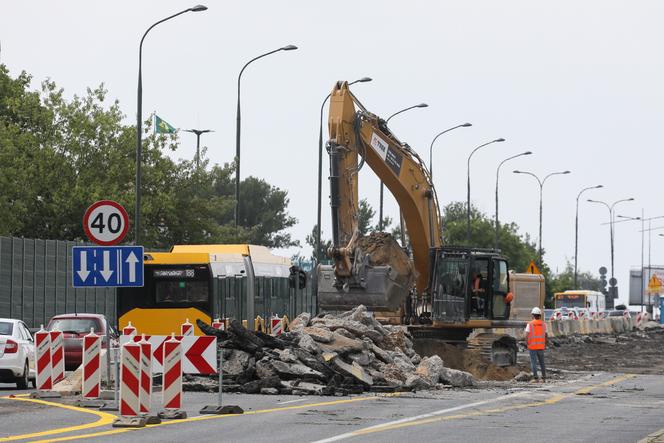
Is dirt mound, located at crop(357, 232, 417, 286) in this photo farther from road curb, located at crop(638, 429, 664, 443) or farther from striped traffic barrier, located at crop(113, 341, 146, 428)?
road curb, located at crop(638, 429, 664, 443)

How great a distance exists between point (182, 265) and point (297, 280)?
14.1 ft

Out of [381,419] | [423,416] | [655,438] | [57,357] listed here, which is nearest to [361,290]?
[57,357]

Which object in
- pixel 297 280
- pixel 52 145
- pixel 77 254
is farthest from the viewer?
pixel 52 145

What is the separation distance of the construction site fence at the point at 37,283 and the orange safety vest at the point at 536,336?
44.3ft

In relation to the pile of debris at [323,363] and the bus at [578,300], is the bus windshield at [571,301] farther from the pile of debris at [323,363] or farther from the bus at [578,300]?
the pile of debris at [323,363]

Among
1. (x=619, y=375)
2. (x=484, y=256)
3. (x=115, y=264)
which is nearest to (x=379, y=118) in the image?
(x=484, y=256)

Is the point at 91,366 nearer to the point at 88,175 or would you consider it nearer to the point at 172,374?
the point at 172,374

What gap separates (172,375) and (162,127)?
4712 cm

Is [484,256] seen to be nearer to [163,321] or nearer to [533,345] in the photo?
[533,345]

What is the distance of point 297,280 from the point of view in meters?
40.3

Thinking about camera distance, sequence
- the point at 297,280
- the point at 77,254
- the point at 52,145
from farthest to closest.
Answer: the point at 52,145, the point at 297,280, the point at 77,254

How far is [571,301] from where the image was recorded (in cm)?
11388

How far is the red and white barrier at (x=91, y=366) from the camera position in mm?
22688

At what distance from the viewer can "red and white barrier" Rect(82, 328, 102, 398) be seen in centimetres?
2269
